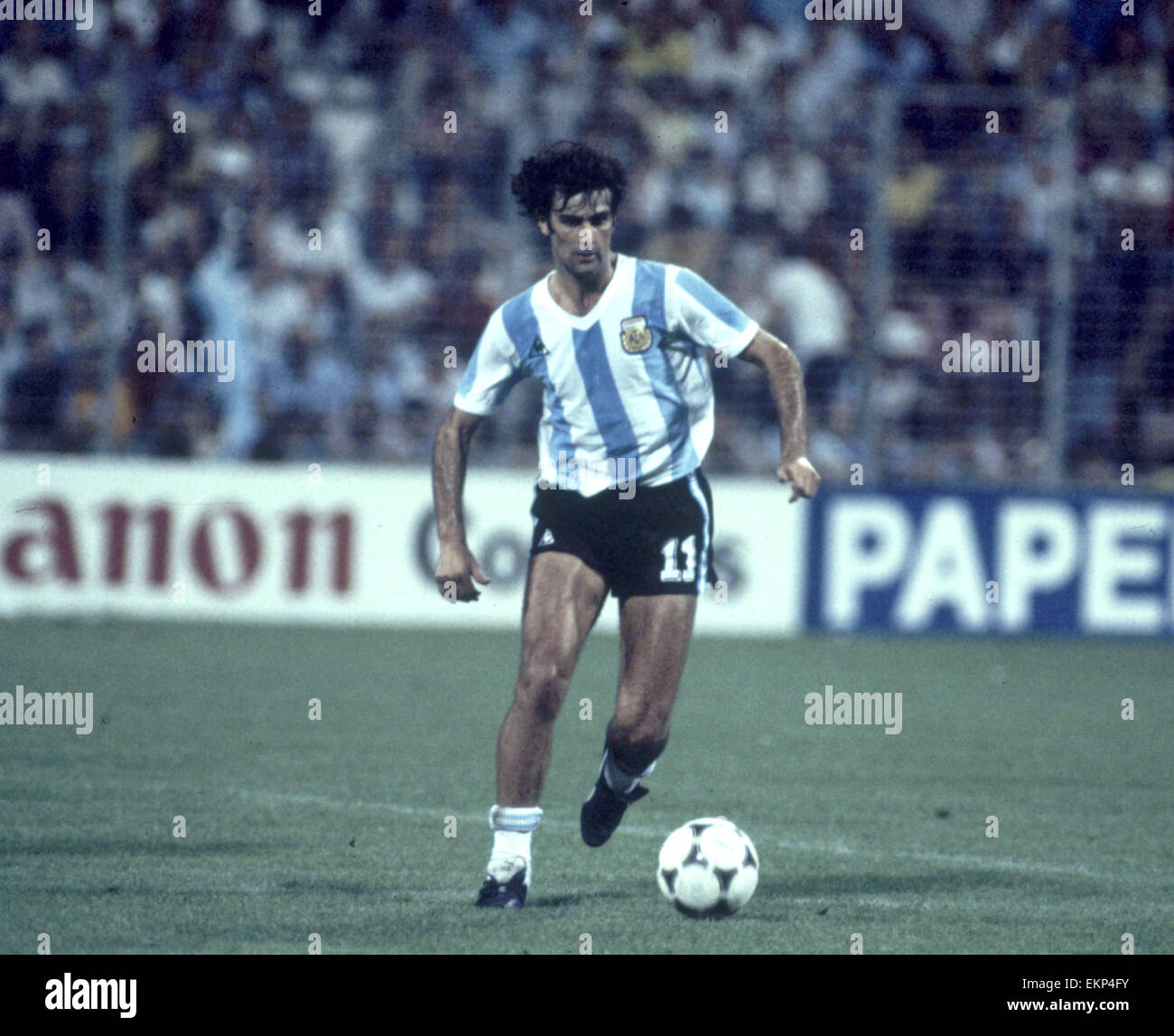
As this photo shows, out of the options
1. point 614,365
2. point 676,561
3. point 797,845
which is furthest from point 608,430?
Result: point 797,845

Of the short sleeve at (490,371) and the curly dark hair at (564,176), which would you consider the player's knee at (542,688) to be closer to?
the short sleeve at (490,371)

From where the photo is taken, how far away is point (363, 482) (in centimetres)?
1392

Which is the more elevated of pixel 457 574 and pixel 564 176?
pixel 564 176

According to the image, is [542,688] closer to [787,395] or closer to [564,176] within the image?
[787,395]

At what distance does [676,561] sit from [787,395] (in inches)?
23.2

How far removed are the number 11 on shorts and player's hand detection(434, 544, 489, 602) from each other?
535mm

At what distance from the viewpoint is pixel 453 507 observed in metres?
6.14

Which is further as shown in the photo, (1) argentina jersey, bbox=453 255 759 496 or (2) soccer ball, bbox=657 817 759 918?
(1) argentina jersey, bbox=453 255 759 496

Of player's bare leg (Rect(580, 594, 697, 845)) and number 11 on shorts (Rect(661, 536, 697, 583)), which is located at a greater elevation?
number 11 on shorts (Rect(661, 536, 697, 583))

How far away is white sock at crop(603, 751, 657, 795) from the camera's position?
628 centimetres

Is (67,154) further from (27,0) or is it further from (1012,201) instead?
(1012,201)

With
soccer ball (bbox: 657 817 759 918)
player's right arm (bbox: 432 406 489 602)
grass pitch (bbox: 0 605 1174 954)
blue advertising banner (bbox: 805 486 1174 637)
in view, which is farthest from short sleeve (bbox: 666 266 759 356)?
blue advertising banner (bbox: 805 486 1174 637)

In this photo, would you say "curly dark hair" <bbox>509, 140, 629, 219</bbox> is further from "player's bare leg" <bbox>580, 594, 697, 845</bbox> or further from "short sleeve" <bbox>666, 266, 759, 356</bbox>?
"player's bare leg" <bbox>580, 594, 697, 845</bbox>
